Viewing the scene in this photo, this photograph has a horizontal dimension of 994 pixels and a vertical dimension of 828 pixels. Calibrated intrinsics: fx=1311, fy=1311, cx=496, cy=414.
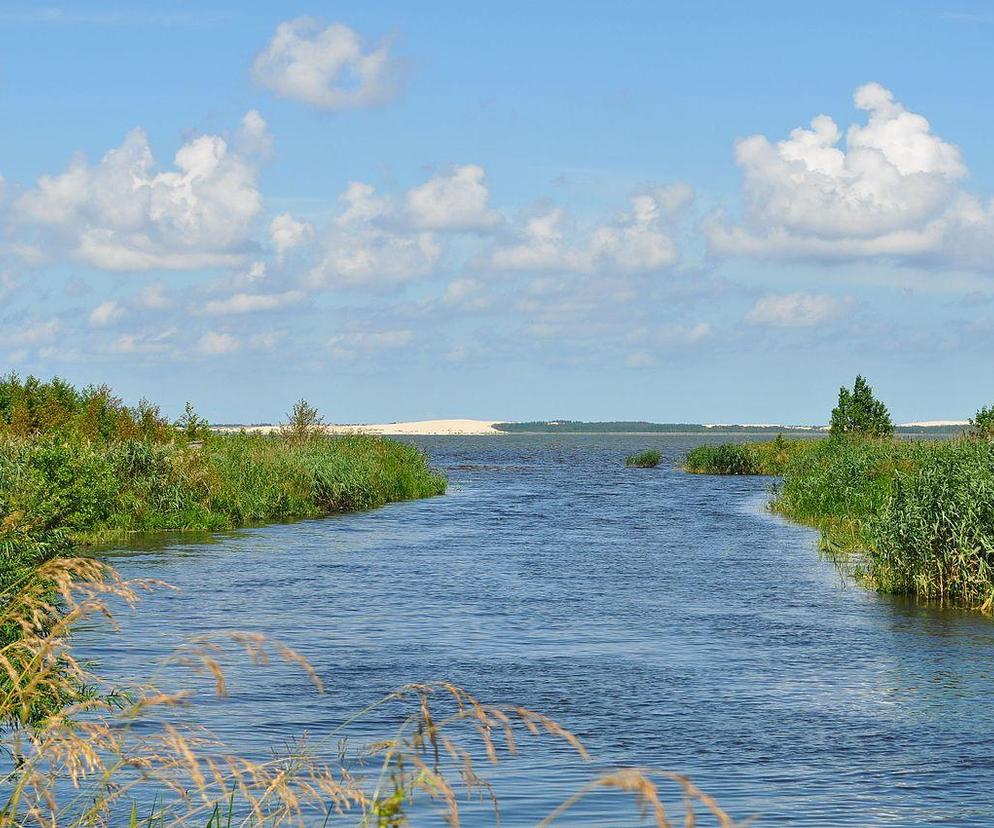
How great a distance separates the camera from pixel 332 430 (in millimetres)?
62125

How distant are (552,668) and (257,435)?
36.5m

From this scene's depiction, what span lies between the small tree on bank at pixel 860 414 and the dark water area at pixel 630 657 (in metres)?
33.5

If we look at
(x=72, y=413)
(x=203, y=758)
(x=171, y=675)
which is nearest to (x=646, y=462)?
(x=72, y=413)

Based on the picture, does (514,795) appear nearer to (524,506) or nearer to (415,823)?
(415,823)

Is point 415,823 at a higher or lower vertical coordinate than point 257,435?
lower

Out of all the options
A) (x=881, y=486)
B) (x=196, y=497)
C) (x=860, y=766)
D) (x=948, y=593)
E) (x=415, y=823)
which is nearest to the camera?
(x=415, y=823)

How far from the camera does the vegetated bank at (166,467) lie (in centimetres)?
2850

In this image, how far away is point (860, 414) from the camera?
222ft

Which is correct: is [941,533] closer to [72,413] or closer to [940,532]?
[940,532]

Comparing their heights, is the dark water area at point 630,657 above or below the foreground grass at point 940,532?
below

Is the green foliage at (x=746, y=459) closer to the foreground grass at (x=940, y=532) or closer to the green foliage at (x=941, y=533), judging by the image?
the foreground grass at (x=940, y=532)

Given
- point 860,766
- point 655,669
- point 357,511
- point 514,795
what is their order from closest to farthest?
point 514,795 → point 860,766 → point 655,669 → point 357,511

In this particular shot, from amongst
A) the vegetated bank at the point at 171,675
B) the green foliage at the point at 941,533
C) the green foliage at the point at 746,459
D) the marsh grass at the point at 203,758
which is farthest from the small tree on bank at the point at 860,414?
the marsh grass at the point at 203,758

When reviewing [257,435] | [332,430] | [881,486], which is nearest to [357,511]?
[257,435]
